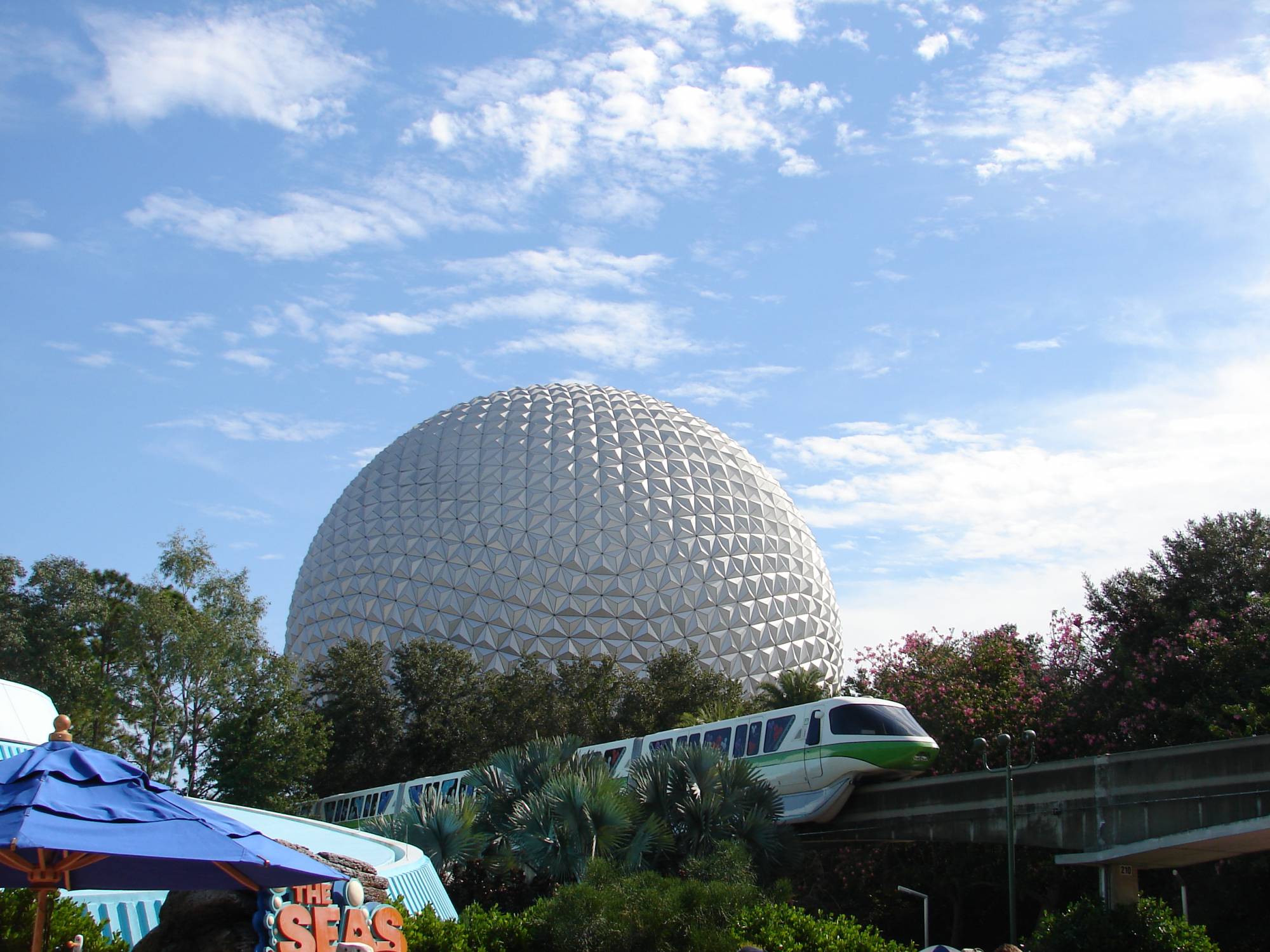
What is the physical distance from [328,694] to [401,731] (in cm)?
330

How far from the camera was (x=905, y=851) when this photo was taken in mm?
28125

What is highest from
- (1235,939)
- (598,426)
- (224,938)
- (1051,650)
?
(598,426)

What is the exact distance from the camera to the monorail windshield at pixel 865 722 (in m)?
21.4

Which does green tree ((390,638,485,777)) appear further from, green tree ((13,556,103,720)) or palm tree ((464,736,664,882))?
palm tree ((464,736,664,882))

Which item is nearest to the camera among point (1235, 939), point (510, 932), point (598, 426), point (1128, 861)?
point (510, 932)

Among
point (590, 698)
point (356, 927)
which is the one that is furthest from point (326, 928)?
point (590, 698)

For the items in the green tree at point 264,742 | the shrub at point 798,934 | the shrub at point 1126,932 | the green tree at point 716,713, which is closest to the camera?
the shrub at point 798,934

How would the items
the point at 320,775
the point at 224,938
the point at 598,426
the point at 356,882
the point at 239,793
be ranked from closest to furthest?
the point at 224,938 < the point at 356,882 < the point at 239,793 < the point at 320,775 < the point at 598,426

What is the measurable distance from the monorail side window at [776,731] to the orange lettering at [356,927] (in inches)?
616

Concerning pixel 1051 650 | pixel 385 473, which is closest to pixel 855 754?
pixel 1051 650

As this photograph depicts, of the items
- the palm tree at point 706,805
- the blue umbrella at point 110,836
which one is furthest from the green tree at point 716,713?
the blue umbrella at point 110,836

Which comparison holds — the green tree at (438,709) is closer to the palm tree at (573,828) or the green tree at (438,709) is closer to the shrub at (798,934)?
the palm tree at (573,828)

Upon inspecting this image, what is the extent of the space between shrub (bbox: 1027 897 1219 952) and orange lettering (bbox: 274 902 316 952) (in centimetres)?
1223

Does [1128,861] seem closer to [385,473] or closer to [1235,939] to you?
[1235,939]
